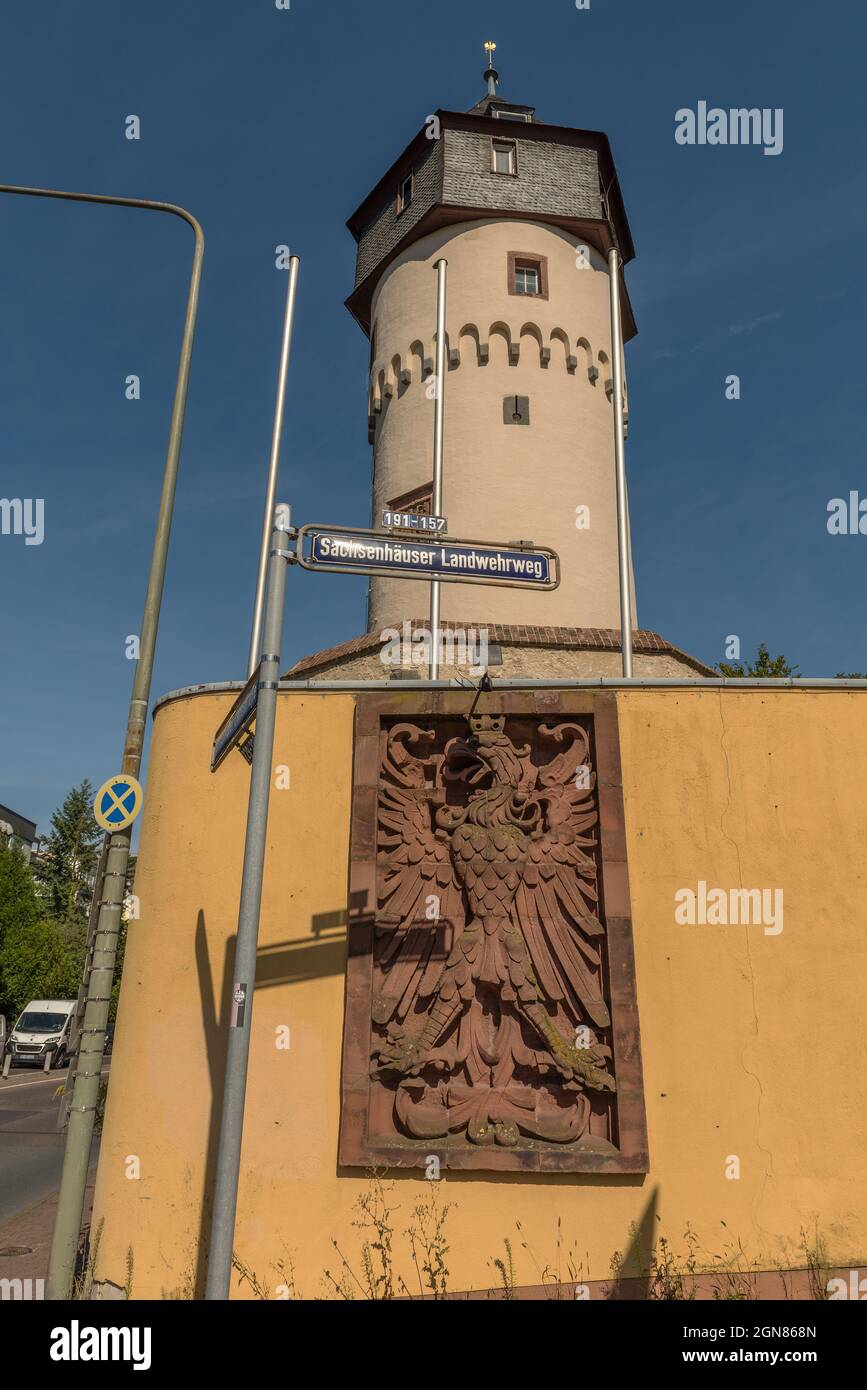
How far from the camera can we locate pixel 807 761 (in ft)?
28.1

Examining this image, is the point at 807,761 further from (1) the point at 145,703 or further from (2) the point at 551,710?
(1) the point at 145,703

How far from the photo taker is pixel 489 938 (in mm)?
8195

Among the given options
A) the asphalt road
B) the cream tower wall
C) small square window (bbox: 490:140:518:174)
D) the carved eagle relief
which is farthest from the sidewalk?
small square window (bbox: 490:140:518:174)

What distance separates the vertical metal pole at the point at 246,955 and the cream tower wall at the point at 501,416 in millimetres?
11115

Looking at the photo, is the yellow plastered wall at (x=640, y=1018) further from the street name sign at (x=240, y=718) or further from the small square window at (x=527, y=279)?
the small square window at (x=527, y=279)

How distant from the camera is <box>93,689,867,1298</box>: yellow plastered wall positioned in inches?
298

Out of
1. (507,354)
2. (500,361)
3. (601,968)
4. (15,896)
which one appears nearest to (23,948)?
(15,896)

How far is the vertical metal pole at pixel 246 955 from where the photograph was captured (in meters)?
5.04

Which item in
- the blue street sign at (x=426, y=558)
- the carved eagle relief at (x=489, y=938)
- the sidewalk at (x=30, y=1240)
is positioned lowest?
the sidewalk at (x=30, y=1240)

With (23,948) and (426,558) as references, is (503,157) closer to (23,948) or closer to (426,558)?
(426,558)

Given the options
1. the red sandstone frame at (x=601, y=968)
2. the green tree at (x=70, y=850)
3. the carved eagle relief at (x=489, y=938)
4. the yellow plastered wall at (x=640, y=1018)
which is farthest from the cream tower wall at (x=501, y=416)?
the green tree at (x=70, y=850)
